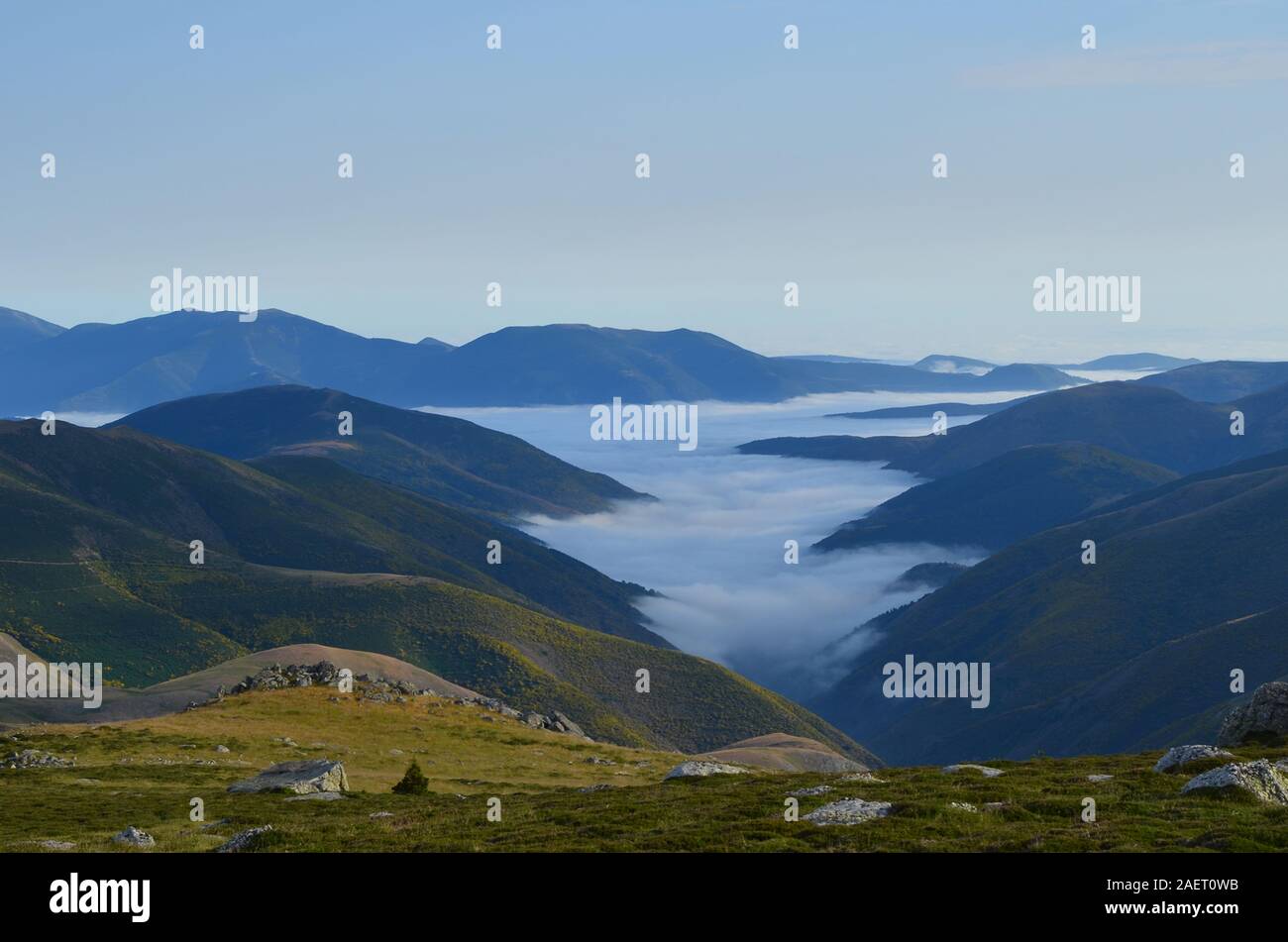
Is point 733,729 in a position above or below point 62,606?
below

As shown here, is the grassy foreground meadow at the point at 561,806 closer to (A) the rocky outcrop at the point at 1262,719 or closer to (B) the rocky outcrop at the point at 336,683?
(A) the rocky outcrop at the point at 1262,719

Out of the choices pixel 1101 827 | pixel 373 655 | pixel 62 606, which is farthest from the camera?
pixel 62 606

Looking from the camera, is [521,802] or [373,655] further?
[373,655]

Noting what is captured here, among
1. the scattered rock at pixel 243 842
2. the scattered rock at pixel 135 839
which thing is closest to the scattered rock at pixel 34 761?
the scattered rock at pixel 135 839

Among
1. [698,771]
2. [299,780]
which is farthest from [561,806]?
[299,780]

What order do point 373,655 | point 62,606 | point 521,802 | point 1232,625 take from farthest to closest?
point 1232,625 → point 62,606 → point 373,655 → point 521,802
